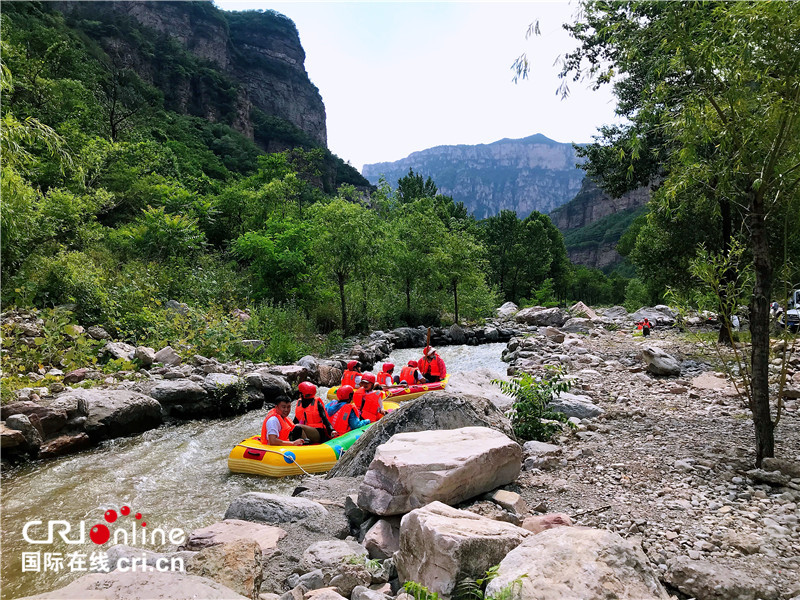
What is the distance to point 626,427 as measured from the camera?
5719mm

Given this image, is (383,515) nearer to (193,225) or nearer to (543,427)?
(543,427)

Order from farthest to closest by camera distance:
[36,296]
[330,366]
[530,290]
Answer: [530,290] → [330,366] → [36,296]

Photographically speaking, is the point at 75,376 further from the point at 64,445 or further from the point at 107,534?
the point at 107,534

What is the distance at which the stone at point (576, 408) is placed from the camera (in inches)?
250

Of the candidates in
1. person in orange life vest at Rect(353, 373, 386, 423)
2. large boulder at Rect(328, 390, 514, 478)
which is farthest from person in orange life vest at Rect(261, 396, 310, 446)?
large boulder at Rect(328, 390, 514, 478)

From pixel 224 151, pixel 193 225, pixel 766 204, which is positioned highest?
pixel 224 151

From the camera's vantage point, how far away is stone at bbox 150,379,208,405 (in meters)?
8.68

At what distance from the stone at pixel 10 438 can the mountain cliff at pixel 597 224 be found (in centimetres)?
8847

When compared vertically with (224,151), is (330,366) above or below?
below

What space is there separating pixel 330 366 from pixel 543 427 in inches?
314

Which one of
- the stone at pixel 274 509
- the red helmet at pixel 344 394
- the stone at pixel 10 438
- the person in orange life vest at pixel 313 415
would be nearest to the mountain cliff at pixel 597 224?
the red helmet at pixel 344 394

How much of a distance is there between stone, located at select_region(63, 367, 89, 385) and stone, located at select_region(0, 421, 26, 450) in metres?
2.00

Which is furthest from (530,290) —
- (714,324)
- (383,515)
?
(383,515)

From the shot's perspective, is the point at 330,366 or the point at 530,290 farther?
the point at 530,290
